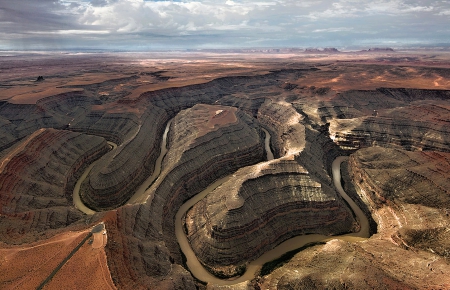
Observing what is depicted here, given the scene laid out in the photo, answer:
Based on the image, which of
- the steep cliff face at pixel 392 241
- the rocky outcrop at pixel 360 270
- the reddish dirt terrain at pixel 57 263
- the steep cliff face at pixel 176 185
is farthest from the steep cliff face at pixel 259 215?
the reddish dirt terrain at pixel 57 263

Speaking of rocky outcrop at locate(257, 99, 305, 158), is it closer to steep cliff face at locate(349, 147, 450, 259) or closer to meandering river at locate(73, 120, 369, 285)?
meandering river at locate(73, 120, 369, 285)

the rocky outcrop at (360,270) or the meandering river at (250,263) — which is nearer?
the rocky outcrop at (360,270)

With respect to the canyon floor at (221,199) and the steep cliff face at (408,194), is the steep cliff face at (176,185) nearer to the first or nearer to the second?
the canyon floor at (221,199)

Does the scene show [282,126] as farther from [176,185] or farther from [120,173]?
[120,173]

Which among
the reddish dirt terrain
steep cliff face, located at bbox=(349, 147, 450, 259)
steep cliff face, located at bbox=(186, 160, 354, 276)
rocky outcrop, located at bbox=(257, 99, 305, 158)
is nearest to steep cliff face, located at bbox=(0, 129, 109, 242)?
the reddish dirt terrain

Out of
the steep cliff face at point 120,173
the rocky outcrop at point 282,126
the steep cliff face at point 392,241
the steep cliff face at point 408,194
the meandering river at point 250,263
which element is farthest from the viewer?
the rocky outcrop at point 282,126

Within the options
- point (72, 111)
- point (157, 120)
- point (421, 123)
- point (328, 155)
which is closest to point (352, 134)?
point (328, 155)

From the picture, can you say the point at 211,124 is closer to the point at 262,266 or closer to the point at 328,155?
the point at 328,155
